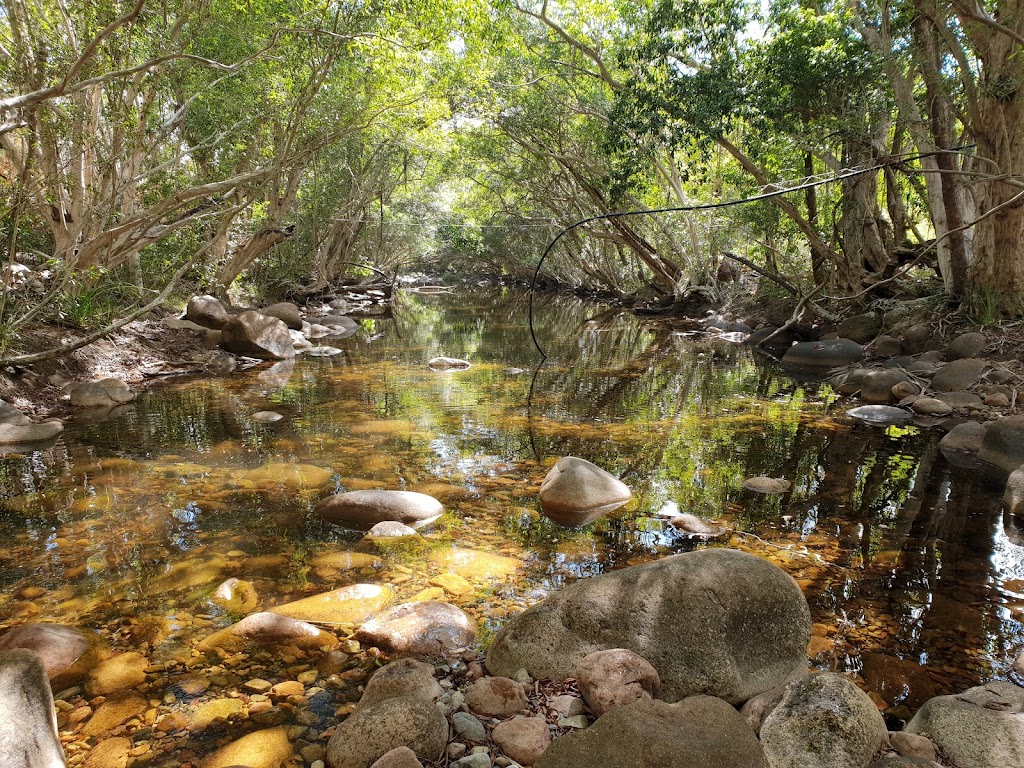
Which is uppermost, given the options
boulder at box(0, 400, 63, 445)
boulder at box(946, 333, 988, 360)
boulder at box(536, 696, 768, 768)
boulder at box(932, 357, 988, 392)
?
boulder at box(946, 333, 988, 360)

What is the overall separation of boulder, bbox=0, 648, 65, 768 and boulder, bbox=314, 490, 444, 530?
2537 millimetres

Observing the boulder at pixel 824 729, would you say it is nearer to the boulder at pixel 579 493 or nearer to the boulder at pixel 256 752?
the boulder at pixel 256 752

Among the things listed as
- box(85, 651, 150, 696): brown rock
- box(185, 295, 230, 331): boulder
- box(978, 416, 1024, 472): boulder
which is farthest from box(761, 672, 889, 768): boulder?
box(185, 295, 230, 331): boulder

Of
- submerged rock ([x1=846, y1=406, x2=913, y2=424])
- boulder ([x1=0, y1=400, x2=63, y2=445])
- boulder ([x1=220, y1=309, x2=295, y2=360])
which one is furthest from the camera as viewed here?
boulder ([x1=220, y1=309, x2=295, y2=360])

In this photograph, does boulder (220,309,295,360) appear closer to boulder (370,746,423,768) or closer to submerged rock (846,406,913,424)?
submerged rock (846,406,913,424)

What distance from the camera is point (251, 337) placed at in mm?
12852

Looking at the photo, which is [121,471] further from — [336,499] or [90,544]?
[336,499]

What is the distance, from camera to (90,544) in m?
4.52

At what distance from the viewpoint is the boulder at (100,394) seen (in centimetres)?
864

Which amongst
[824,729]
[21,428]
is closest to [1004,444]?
[824,729]

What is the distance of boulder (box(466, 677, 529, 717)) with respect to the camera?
107 inches

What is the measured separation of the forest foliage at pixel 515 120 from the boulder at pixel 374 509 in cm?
353

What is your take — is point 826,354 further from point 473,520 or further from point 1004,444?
point 473,520

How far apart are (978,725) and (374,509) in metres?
3.78
